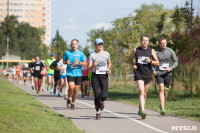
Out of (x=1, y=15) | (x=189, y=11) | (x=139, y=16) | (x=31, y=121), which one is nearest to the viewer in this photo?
(x=31, y=121)

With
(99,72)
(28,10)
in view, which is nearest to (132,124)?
(99,72)

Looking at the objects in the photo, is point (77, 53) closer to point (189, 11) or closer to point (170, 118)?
point (170, 118)

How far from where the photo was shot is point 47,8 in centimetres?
17388

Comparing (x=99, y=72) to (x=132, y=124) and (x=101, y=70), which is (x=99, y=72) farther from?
(x=132, y=124)

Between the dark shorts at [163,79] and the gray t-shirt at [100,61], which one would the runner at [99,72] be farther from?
the dark shorts at [163,79]

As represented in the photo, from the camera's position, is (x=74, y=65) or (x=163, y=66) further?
(x=74, y=65)

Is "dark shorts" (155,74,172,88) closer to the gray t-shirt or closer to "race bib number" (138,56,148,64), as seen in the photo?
"race bib number" (138,56,148,64)

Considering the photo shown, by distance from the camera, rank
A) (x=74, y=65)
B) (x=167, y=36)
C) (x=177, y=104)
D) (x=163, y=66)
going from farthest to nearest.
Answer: (x=167, y=36)
(x=177, y=104)
(x=74, y=65)
(x=163, y=66)

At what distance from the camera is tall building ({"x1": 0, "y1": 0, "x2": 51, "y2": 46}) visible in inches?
6511

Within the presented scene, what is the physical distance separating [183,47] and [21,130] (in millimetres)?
12465

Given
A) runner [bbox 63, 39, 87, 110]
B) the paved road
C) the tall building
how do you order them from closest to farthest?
the paved road
runner [bbox 63, 39, 87, 110]
the tall building

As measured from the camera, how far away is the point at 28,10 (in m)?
168

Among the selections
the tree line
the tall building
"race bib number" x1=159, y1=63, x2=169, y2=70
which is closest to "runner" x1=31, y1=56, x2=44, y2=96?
the tree line

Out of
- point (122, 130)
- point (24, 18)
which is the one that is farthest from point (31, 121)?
point (24, 18)
